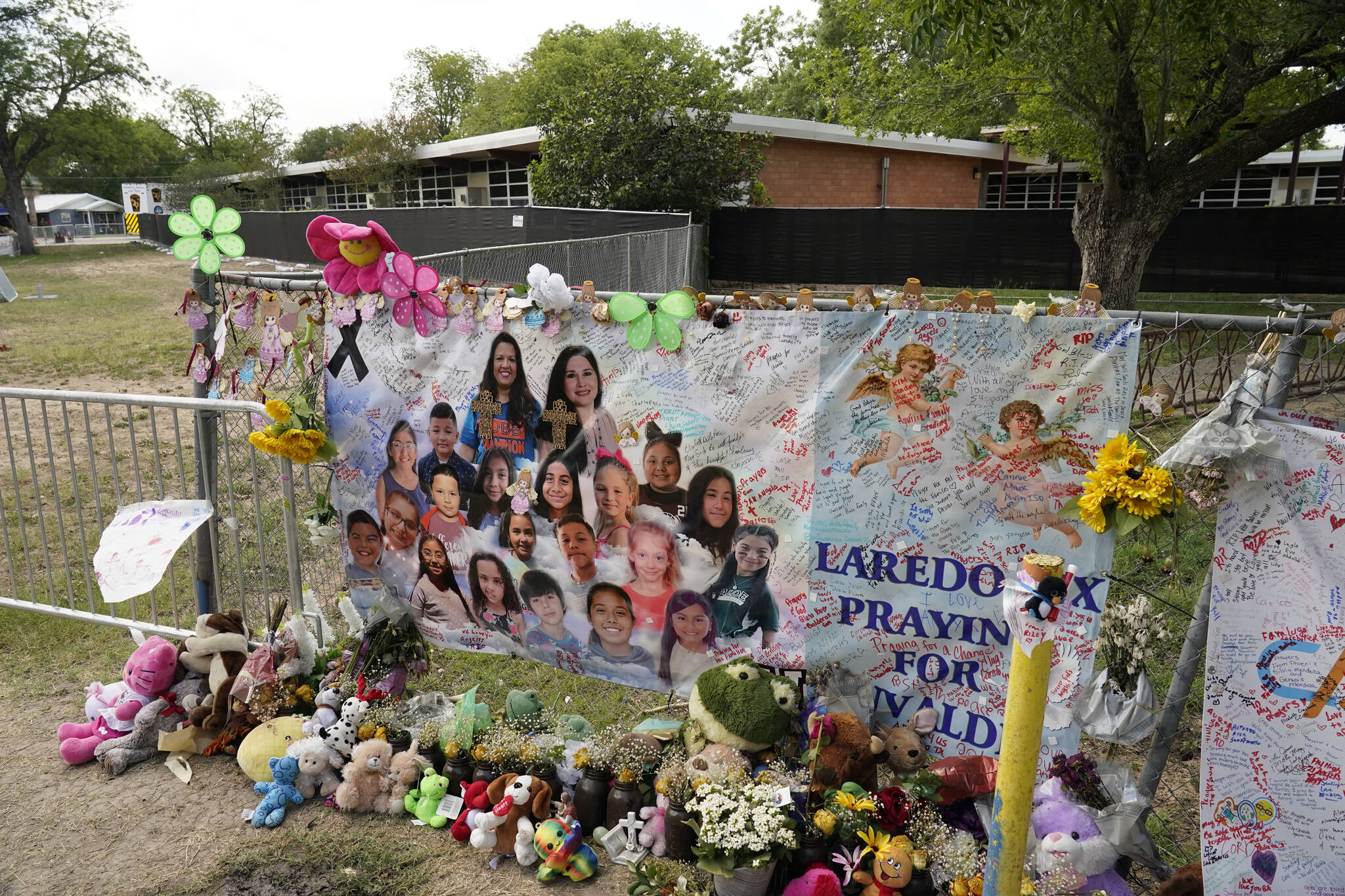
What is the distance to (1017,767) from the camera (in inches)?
94.7

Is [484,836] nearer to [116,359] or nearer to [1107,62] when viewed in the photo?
[1107,62]

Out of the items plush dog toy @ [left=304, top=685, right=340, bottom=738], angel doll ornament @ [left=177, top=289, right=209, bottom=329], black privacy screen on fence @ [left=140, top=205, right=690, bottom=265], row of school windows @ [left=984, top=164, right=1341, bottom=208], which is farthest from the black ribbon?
row of school windows @ [left=984, top=164, right=1341, bottom=208]

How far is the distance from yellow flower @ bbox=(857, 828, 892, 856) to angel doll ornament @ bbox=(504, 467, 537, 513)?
178 cm

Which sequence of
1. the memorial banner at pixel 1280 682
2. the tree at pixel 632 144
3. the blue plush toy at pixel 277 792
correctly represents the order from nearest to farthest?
the memorial banner at pixel 1280 682 < the blue plush toy at pixel 277 792 < the tree at pixel 632 144

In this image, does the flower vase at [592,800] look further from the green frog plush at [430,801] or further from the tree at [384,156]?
the tree at [384,156]

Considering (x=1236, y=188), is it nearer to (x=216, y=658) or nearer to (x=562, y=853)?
(x=562, y=853)

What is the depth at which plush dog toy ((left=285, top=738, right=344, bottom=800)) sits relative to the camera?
12.2ft

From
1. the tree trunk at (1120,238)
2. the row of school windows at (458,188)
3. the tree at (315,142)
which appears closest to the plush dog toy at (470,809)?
the tree trunk at (1120,238)

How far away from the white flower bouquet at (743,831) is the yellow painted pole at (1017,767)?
0.71 m

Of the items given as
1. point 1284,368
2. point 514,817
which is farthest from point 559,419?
point 1284,368

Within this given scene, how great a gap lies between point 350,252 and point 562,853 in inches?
101

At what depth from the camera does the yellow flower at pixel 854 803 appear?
3061 mm

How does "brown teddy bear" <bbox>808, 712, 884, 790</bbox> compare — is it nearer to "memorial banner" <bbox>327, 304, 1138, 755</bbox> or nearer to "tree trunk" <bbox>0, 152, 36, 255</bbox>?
"memorial banner" <bbox>327, 304, 1138, 755</bbox>

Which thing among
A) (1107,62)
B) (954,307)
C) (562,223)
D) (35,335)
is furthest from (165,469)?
(1107,62)
